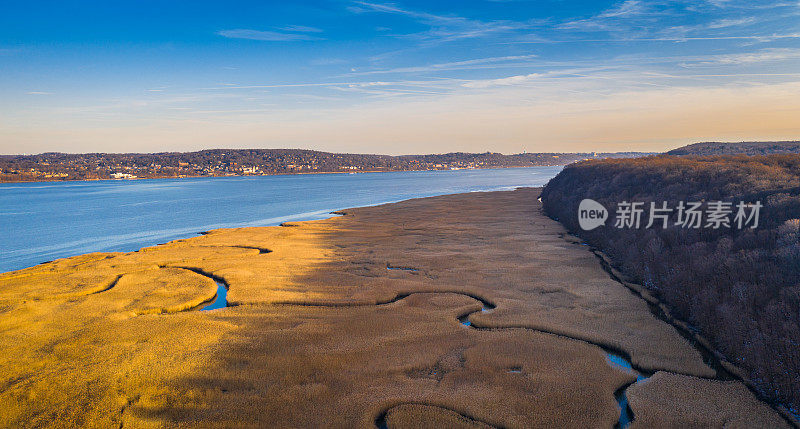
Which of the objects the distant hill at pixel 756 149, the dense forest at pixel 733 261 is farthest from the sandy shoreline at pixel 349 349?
the distant hill at pixel 756 149

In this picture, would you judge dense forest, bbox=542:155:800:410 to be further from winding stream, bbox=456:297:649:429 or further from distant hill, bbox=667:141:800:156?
distant hill, bbox=667:141:800:156

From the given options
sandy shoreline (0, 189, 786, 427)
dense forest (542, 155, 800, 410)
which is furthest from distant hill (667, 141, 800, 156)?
sandy shoreline (0, 189, 786, 427)

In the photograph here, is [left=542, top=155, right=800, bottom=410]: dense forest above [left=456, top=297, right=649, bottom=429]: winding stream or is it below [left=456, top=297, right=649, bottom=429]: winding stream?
above

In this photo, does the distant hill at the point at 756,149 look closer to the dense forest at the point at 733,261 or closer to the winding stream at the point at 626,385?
the dense forest at the point at 733,261

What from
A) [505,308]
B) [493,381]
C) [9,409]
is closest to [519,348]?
[493,381]

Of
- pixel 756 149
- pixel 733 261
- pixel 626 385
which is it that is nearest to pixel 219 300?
pixel 626 385

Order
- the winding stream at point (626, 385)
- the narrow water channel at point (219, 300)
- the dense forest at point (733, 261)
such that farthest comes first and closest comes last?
the narrow water channel at point (219, 300) → the dense forest at point (733, 261) → the winding stream at point (626, 385)

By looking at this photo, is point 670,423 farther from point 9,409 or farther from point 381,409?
point 9,409
